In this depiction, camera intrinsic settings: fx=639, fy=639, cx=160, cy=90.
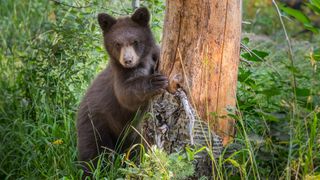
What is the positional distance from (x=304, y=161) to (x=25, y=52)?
15.2 ft

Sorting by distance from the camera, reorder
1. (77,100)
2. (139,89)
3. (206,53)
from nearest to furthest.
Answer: (206,53) < (139,89) < (77,100)

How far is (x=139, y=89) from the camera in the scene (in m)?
5.14

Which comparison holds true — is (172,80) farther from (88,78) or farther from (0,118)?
(0,118)

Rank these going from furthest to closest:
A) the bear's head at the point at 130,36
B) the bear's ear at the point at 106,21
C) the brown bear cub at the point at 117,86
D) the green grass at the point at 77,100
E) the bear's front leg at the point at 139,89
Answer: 1. the bear's ear at the point at 106,21
2. the bear's head at the point at 130,36
3. the brown bear cub at the point at 117,86
4. the bear's front leg at the point at 139,89
5. the green grass at the point at 77,100

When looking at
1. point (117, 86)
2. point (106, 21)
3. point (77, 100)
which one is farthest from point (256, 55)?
point (77, 100)

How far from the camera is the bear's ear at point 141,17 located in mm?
5702

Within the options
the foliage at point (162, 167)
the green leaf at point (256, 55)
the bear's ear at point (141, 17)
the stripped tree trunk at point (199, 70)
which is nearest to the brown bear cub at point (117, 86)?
the bear's ear at point (141, 17)

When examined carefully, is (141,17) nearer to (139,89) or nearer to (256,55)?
(139,89)

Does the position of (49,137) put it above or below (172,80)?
below

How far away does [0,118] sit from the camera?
6.87 meters

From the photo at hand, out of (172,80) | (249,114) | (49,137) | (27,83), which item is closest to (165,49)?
(172,80)

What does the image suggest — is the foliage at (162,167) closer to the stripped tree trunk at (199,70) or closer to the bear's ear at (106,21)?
the stripped tree trunk at (199,70)

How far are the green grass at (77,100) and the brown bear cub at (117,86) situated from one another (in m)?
0.27

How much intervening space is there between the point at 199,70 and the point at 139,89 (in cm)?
72
